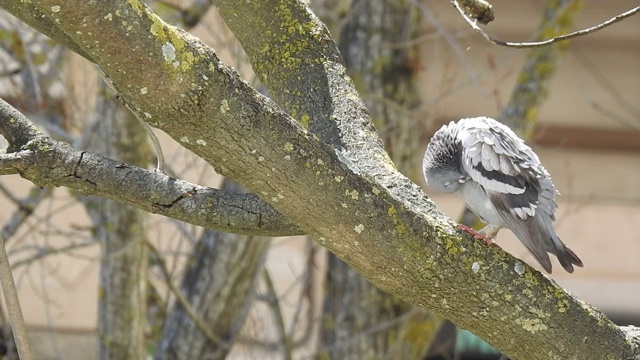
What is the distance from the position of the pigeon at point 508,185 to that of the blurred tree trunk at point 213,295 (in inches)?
58.6

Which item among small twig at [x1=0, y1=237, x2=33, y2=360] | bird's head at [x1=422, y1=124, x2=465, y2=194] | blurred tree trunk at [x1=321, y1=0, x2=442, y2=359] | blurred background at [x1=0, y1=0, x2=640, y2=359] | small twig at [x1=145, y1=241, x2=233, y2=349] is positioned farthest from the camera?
blurred tree trunk at [x1=321, y1=0, x2=442, y2=359]

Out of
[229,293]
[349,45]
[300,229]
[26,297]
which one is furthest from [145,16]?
[26,297]

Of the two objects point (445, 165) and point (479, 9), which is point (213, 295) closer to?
point (445, 165)

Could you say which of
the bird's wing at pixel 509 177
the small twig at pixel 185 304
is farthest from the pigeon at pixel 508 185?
the small twig at pixel 185 304

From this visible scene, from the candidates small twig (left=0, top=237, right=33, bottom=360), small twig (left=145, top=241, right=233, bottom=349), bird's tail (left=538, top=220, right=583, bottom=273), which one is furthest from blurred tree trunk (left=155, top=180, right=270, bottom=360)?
small twig (left=0, top=237, right=33, bottom=360)

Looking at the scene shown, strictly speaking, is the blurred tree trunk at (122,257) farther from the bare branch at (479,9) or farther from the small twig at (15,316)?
the small twig at (15,316)

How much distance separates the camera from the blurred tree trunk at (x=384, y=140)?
4.82m

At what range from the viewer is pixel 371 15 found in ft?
16.4

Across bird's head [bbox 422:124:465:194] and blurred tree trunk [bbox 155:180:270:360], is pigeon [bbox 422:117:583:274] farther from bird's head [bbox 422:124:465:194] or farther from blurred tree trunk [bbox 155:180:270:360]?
blurred tree trunk [bbox 155:180:270:360]

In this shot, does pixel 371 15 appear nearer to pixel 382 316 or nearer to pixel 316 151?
pixel 382 316

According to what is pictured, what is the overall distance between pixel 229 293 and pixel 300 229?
212 cm

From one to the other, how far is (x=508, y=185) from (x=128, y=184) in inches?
46.4

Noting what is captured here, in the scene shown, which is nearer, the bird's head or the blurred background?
the bird's head

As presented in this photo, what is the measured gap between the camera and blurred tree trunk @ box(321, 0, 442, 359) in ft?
15.8
